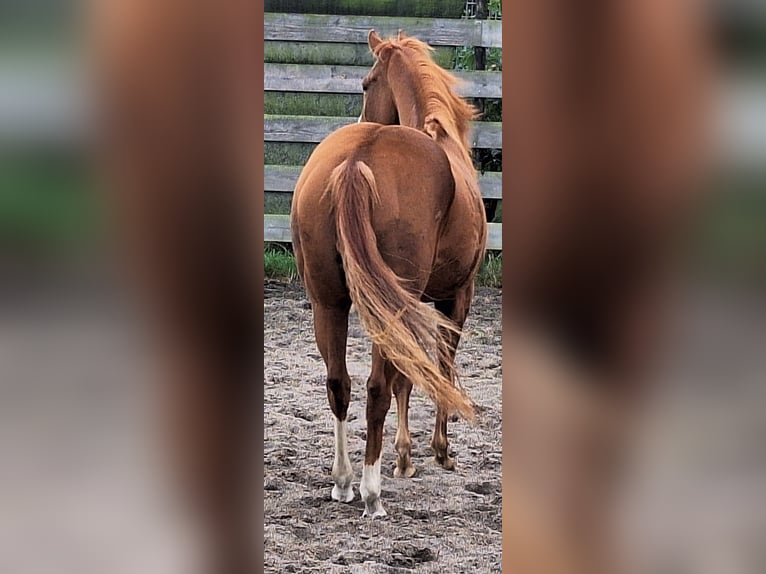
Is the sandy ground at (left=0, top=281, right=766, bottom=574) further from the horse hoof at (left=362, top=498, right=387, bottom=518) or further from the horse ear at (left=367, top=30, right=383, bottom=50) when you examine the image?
the horse ear at (left=367, top=30, right=383, bottom=50)

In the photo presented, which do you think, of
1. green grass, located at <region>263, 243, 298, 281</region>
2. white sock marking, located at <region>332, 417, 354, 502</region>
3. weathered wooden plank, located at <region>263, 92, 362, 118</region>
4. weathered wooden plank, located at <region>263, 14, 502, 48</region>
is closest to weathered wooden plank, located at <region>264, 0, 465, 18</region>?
weathered wooden plank, located at <region>263, 14, 502, 48</region>

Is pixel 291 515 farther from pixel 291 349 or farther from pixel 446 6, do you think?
pixel 446 6

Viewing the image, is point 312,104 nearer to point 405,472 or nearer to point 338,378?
point 338,378

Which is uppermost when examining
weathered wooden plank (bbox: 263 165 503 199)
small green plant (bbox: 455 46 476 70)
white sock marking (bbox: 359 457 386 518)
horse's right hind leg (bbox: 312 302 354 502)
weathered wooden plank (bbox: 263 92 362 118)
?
small green plant (bbox: 455 46 476 70)

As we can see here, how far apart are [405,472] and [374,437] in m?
0.08

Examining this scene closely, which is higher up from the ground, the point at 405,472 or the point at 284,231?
the point at 284,231

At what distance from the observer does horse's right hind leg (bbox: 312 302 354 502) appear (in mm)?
1333

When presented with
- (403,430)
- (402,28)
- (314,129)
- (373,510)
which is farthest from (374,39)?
(373,510)

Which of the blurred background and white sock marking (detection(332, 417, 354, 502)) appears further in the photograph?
white sock marking (detection(332, 417, 354, 502))

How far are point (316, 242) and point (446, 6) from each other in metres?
0.41

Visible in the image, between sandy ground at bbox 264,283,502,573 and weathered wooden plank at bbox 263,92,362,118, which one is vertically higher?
weathered wooden plank at bbox 263,92,362,118
